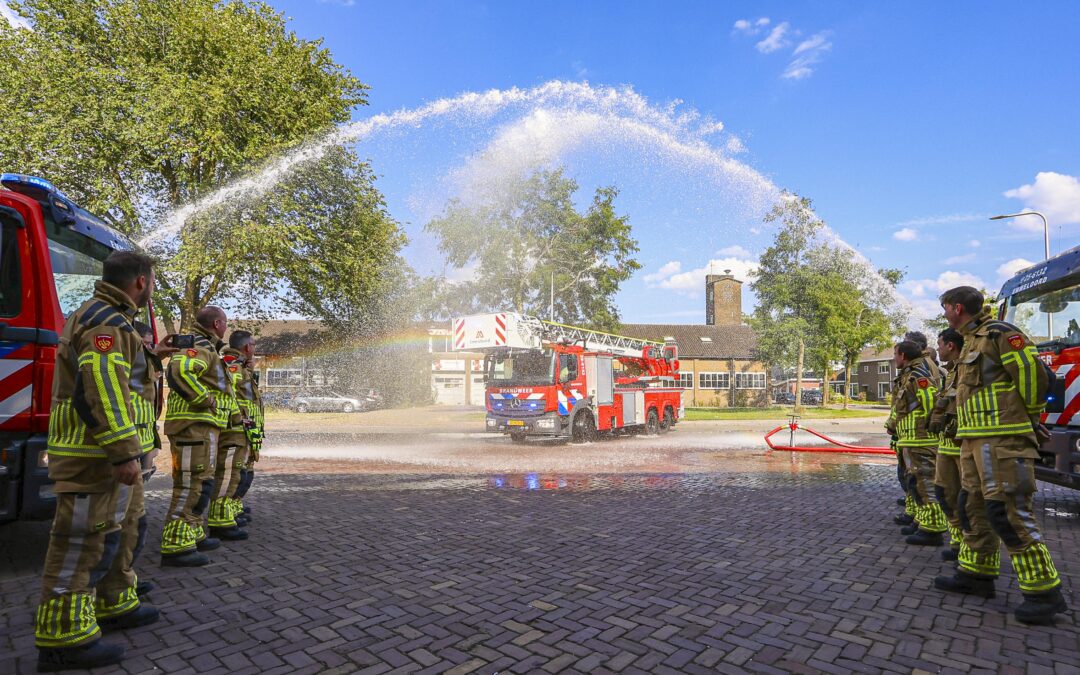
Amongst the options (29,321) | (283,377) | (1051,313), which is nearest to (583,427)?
(1051,313)

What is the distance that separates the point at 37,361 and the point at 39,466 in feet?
2.40

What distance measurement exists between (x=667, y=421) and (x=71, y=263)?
16997 mm

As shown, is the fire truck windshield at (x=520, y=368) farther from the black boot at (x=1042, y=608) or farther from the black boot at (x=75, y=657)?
the black boot at (x=75, y=657)

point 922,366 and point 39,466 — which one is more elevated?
point 922,366

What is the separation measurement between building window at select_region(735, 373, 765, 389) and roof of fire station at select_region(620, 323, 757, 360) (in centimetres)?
149

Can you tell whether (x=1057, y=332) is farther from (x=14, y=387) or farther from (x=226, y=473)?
(x=14, y=387)

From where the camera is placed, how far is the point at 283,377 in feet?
140

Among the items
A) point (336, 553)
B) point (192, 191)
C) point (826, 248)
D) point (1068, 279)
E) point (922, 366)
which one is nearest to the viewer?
point (336, 553)

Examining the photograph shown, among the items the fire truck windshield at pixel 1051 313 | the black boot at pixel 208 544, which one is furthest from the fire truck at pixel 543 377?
the black boot at pixel 208 544

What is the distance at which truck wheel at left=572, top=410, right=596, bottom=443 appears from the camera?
15166 millimetres

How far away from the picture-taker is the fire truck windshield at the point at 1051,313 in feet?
21.4

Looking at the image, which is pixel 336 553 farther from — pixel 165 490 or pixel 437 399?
pixel 437 399

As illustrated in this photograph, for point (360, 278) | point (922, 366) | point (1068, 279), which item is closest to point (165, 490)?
point (922, 366)

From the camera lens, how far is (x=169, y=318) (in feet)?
68.8
